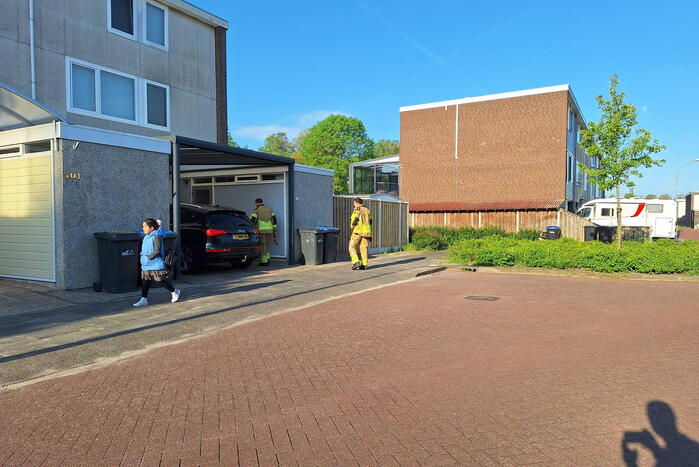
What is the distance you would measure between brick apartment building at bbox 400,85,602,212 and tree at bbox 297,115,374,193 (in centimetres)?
3016

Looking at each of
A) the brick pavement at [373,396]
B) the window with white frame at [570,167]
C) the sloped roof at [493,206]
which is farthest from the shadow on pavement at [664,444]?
the window with white frame at [570,167]

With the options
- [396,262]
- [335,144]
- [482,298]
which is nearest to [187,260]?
[396,262]

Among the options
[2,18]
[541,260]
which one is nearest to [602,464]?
[541,260]

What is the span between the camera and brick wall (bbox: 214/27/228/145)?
63.2 ft

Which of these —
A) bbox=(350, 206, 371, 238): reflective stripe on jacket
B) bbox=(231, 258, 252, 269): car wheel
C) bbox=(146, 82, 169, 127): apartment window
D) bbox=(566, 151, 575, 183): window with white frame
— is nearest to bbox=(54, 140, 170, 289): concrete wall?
bbox=(231, 258, 252, 269): car wheel

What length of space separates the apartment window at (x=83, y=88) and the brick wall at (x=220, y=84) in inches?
199

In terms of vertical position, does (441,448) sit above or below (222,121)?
below

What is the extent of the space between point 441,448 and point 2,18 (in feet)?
47.6

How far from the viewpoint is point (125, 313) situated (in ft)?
26.2

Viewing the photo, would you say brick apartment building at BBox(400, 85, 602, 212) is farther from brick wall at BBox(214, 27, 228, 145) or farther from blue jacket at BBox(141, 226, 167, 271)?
blue jacket at BBox(141, 226, 167, 271)

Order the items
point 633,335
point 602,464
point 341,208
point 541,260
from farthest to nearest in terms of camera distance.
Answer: point 341,208 < point 541,260 < point 633,335 < point 602,464

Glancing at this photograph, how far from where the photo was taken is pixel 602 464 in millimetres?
3281

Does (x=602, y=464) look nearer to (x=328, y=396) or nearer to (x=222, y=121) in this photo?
(x=328, y=396)

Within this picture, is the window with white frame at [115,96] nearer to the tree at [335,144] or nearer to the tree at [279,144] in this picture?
the tree at [335,144]
